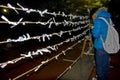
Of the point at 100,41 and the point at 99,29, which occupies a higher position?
the point at 99,29

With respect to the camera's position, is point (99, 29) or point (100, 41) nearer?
point (99, 29)

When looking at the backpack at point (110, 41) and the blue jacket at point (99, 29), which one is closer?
the blue jacket at point (99, 29)

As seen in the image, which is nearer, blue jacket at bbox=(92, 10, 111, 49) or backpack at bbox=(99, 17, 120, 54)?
blue jacket at bbox=(92, 10, 111, 49)

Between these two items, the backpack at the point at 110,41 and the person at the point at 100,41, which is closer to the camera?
the person at the point at 100,41

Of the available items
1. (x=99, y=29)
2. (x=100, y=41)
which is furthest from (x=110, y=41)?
(x=99, y=29)

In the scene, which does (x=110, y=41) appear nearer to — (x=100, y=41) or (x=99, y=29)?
(x=100, y=41)

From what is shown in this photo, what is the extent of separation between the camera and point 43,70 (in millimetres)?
7352

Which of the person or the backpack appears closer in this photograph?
the person

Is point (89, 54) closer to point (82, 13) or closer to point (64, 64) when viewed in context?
point (64, 64)

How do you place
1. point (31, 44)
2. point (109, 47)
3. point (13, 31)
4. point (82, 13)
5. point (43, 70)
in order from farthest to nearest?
point (82, 13) < point (31, 44) < point (13, 31) < point (43, 70) < point (109, 47)

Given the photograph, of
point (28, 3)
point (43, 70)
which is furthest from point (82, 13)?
point (43, 70)

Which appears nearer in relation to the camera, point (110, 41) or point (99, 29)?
point (99, 29)

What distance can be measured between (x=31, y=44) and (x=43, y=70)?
5.18 metres

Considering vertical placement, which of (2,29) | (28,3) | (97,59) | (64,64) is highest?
(28,3)
